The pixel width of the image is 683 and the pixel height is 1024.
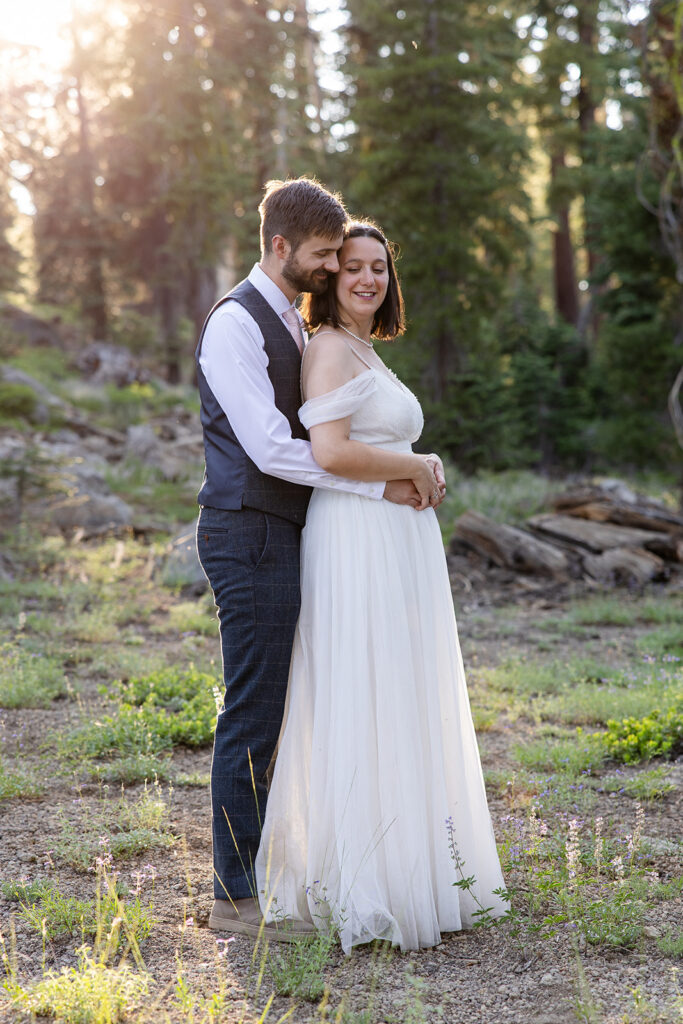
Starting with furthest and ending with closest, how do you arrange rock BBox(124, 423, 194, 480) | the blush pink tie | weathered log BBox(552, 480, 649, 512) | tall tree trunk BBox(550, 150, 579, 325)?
tall tree trunk BBox(550, 150, 579, 325), rock BBox(124, 423, 194, 480), weathered log BBox(552, 480, 649, 512), the blush pink tie

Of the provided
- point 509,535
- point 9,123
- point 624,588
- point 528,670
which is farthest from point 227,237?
point 528,670

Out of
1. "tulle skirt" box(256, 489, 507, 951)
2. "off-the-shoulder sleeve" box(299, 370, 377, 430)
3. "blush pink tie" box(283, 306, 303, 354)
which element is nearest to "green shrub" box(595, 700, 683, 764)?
"tulle skirt" box(256, 489, 507, 951)

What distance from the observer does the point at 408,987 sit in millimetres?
2648

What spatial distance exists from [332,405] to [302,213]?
60cm

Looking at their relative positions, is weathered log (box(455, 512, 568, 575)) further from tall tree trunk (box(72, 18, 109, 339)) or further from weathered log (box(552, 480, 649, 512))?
tall tree trunk (box(72, 18, 109, 339))

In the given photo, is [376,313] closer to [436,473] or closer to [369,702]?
[436,473]

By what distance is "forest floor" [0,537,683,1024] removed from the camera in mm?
2527

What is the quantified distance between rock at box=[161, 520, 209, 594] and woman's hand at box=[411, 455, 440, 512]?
16.7ft

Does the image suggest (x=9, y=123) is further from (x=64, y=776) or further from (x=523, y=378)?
(x=64, y=776)

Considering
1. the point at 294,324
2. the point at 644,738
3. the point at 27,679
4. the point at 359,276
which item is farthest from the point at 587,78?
the point at 294,324

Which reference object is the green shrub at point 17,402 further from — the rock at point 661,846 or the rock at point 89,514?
the rock at point 661,846

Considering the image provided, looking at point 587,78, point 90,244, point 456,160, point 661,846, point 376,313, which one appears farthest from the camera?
point 90,244

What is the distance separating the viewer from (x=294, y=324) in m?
3.08

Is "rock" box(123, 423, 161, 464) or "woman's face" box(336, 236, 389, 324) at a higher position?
"woman's face" box(336, 236, 389, 324)
